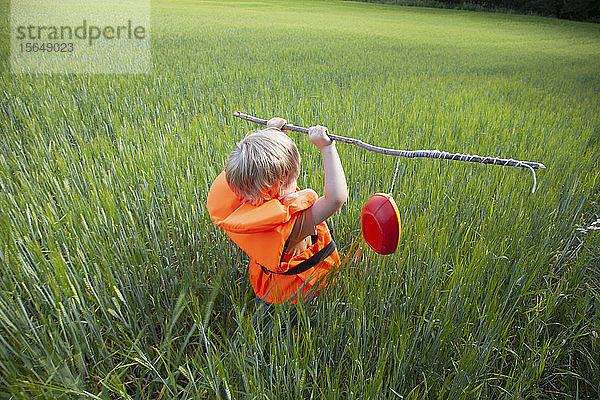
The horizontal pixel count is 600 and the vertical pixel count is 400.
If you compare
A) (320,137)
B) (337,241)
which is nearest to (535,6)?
(337,241)

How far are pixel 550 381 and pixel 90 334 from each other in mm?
1121

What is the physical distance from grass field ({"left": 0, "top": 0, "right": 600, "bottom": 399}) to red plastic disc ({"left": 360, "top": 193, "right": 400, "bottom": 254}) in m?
0.15

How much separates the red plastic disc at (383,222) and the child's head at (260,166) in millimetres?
236

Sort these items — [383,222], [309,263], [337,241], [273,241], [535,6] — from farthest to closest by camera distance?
1. [535,6]
2. [337,241]
3. [309,263]
4. [273,241]
5. [383,222]

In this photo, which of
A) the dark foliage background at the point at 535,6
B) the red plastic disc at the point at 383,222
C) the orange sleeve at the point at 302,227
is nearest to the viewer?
the red plastic disc at the point at 383,222

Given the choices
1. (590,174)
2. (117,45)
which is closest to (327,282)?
(590,174)

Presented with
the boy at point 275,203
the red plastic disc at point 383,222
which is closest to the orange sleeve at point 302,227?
the boy at point 275,203

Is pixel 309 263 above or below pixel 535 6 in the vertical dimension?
below

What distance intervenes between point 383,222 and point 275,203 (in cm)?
25

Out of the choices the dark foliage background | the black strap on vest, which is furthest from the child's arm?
the dark foliage background

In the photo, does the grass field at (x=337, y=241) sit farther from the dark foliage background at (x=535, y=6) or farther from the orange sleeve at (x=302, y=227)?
the dark foliage background at (x=535, y=6)

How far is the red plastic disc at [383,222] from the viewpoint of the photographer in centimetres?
79

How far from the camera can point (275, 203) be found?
0.87m

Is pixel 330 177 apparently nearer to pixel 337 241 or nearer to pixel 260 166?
pixel 260 166
